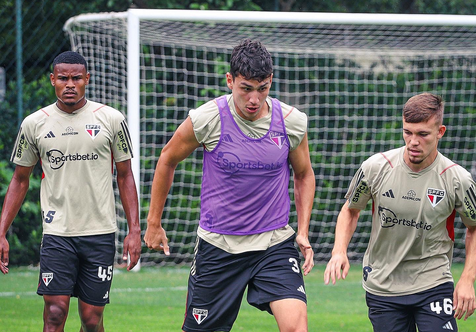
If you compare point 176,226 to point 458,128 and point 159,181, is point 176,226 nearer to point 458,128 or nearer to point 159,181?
point 458,128

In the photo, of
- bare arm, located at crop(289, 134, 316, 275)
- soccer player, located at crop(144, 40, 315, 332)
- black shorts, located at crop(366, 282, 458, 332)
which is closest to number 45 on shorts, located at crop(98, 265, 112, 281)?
soccer player, located at crop(144, 40, 315, 332)

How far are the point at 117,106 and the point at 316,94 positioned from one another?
10.2ft

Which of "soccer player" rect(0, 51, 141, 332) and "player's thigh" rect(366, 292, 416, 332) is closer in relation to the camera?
"player's thigh" rect(366, 292, 416, 332)

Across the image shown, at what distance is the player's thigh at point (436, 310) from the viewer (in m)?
4.21

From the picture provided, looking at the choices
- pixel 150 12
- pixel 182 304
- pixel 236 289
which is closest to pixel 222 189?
pixel 236 289

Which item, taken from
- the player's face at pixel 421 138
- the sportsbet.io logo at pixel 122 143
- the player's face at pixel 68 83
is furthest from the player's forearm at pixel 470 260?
the player's face at pixel 68 83

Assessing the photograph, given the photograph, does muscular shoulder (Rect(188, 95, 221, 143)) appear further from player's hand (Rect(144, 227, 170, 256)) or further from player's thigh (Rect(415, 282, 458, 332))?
player's thigh (Rect(415, 282, 458, 332))

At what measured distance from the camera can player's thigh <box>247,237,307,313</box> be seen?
443 cm

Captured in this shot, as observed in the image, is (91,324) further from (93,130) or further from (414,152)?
(414,152)

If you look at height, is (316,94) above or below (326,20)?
below

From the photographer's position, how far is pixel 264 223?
179 inches

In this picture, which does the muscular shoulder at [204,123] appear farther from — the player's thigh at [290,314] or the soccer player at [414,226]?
the player's thigh at [290,314]

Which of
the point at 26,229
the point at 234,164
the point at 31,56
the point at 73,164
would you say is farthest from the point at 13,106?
the point at 234,164

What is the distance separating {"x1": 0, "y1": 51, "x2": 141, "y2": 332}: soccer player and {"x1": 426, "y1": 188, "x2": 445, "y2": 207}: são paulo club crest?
2.16 m
